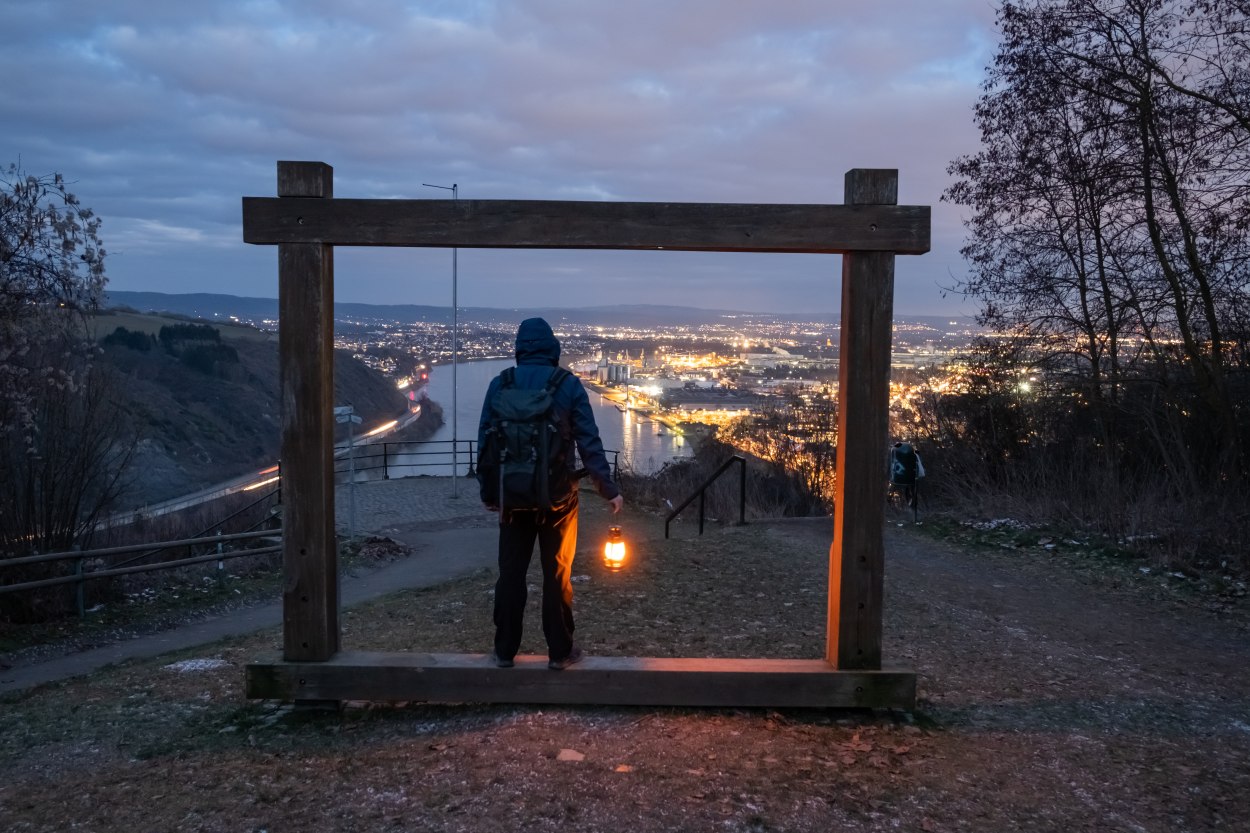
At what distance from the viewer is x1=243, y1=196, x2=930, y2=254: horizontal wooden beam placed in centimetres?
438

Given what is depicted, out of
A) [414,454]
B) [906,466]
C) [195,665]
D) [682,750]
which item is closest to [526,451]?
[682,750]

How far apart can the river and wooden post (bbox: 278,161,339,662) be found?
17434 mm

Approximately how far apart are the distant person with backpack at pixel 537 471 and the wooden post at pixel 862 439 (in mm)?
1194

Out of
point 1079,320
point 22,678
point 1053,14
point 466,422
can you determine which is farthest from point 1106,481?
point 466,422

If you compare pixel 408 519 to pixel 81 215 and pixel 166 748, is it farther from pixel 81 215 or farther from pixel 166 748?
pixel 166 748

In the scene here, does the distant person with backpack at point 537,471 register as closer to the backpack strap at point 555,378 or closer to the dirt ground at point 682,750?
the backpack strap at point 555,378

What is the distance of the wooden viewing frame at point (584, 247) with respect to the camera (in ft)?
14.4

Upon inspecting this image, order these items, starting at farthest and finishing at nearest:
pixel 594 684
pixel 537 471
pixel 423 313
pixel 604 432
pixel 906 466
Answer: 1. pixel 423 313
2. pixel 604 432
3. pixel 906 466
4. pixel 594 684
5. pixel 537 471

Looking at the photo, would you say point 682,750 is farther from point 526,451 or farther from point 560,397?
point 560,397

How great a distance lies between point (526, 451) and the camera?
14.0 feet

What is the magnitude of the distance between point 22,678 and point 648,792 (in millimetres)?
6228

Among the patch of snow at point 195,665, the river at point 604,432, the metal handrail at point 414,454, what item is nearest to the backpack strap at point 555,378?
the patch of snow at point 195,665

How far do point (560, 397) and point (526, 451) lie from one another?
1.12ft

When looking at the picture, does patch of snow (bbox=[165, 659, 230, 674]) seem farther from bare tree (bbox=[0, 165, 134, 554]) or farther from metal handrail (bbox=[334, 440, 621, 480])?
metal handrail (bbox=[334, 440, 621, 480])
